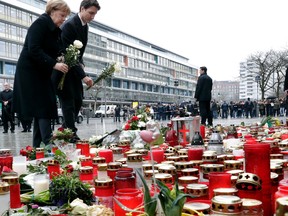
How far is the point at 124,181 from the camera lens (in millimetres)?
1560

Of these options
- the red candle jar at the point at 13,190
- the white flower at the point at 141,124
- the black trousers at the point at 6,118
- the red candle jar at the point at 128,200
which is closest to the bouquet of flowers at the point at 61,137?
the white flower at the point at 141,124

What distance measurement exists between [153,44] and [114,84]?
3249 centimetres

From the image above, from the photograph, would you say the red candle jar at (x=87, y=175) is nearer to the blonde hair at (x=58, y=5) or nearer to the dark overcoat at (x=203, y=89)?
the blonde hair at (x=58, y=5)

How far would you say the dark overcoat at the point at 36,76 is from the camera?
3.85 meters

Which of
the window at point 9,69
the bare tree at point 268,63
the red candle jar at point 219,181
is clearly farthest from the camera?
the window at point 9,69

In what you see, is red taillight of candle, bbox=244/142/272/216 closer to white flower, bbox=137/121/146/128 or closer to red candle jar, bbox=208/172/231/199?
red candle jar, bbox=208/172/231/199

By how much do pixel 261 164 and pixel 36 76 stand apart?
3.02 metres

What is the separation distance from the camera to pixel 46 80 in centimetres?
400

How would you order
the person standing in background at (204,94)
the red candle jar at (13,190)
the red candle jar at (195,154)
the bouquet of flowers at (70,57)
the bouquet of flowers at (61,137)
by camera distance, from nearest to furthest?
1. the red candle jar at (13,190)
2. the red candle jar at (195,154)
3. the bouquet of flowers at (61,137)
4. the bouquet of flowers at (70,57)
5. the person standing in background at (204,94)

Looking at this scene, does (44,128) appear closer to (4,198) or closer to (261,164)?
(4,198)

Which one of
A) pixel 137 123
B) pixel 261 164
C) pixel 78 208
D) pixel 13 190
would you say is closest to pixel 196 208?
pixel 261 164

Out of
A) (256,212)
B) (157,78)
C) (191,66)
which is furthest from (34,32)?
(191,66)

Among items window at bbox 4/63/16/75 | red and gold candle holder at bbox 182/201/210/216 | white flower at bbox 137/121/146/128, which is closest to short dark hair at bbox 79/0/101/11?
white flower at bbox 137/121/146/128

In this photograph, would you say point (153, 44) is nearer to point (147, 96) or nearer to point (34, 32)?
point (147, 96)
